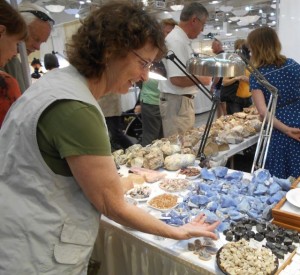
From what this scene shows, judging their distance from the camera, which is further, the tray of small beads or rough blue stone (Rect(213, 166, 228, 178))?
rough blue stone (Rect(213, 166, 228, 178))

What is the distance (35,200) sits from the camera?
77 centimetres

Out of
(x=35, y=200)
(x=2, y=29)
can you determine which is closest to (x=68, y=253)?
(x=35, y=200)

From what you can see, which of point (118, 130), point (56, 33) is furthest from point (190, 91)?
point (56, 33)

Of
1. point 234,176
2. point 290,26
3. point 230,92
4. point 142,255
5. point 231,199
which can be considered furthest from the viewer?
point 230,92

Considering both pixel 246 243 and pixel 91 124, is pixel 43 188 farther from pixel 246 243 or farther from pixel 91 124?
pixel 246 243

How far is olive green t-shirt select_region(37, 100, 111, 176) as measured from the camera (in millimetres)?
689

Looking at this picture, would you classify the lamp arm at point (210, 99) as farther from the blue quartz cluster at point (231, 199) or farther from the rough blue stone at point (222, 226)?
the rough blue stone at point (222, 226)

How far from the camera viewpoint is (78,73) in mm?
820

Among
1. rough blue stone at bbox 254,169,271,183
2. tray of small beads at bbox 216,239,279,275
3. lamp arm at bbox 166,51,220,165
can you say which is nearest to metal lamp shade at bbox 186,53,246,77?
lamp arm at bbox 166,51,220,165

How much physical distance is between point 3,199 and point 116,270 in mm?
777

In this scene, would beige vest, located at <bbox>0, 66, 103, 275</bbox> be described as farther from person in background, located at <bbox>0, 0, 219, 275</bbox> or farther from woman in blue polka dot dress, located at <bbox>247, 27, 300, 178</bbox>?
woman in blue polka dot dress, located at <bbox>247, 27, 300, 178</bbox>

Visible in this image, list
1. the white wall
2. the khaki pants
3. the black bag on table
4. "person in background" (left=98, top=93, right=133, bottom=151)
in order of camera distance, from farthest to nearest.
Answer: the black bag on table
the white wall
"person in background" (left=98, top=93, right=133, bottom=151)
the khaki pants

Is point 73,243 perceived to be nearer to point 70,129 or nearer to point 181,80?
point 70,129

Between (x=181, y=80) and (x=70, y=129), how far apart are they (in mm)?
1938
